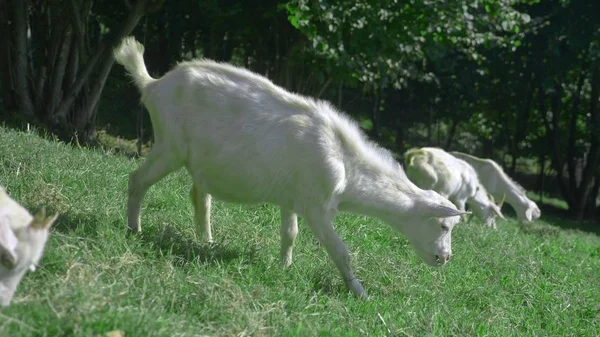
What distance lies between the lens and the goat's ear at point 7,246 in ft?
12.2

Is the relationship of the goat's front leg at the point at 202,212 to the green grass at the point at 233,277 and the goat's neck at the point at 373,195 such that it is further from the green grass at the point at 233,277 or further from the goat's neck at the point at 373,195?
the goat's neck at the point at 373,195

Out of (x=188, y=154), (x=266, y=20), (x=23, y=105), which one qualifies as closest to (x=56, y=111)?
(x=23, y=105)

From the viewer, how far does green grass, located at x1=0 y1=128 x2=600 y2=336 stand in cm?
430

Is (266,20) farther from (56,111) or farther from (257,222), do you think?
(257,222)

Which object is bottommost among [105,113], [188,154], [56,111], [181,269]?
[105,113]

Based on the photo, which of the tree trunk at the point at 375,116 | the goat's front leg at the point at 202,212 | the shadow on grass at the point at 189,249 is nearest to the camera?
the shadow on grass at the point at 189,249

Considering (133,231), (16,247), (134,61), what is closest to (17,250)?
(16,247)

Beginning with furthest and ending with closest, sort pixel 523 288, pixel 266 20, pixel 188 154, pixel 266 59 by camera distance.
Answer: pixel 266 59, pixel 266 20, pixel 523 288, pixel 188 154

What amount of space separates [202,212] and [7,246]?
9.93 ft

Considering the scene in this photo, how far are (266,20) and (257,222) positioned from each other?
8663 millimetres

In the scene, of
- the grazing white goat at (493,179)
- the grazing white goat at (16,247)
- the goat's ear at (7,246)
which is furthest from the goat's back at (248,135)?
the grazing white goat at (493,179)

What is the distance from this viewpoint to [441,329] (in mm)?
5629

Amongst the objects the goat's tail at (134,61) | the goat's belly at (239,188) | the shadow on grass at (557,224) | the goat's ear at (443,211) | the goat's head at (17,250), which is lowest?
the shadow on grass at (557,224)

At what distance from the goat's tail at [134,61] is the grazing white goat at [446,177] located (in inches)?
227
